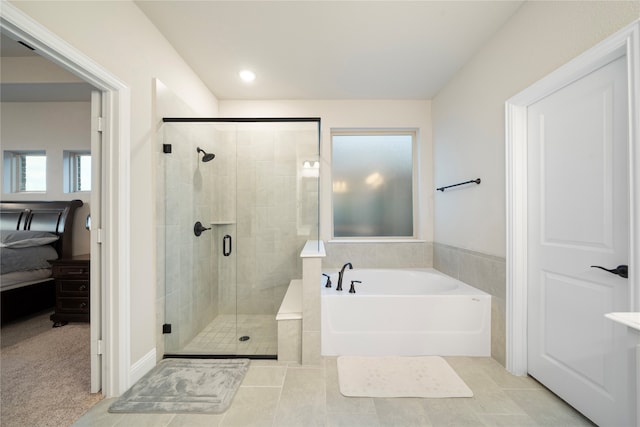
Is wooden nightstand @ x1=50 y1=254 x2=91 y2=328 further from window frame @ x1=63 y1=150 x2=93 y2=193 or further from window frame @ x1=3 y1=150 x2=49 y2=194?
window frame @ x1=3 y1=150 x2=49 y2=194

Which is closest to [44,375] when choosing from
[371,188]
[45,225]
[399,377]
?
[45,225]

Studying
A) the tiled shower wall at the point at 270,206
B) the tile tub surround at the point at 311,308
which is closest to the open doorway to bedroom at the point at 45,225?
the tiled shower wall at the point at 270,206

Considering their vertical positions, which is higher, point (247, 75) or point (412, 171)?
point (247, 75)

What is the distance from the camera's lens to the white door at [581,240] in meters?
1.26

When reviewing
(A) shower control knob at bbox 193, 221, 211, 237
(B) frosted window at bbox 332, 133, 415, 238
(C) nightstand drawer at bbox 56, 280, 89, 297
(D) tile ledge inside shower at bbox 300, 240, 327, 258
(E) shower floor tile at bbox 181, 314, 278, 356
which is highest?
(B) frosted window at bbox 332, 133, 415, 238

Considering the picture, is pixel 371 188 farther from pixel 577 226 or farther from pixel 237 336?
pixel 237 336

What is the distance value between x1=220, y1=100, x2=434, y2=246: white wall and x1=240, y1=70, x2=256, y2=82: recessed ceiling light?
489 millimetres

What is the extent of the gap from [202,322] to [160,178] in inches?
49.3

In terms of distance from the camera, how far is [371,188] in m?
3.29

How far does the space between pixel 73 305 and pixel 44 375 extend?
95cm

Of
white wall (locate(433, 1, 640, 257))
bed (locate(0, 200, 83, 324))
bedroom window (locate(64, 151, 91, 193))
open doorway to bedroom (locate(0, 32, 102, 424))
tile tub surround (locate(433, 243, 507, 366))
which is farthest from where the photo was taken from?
bedroom window (locate(64, 151, 91, 193))

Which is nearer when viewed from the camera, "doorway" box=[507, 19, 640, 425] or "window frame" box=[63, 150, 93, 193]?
"doorway" box=[507, 19, 640, 425]

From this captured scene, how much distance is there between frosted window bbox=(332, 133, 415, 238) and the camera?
3287 mm

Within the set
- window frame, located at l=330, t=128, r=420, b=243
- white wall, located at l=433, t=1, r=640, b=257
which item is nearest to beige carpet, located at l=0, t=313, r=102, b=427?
window frame, located at l=330, t=128, r=420, b=243
